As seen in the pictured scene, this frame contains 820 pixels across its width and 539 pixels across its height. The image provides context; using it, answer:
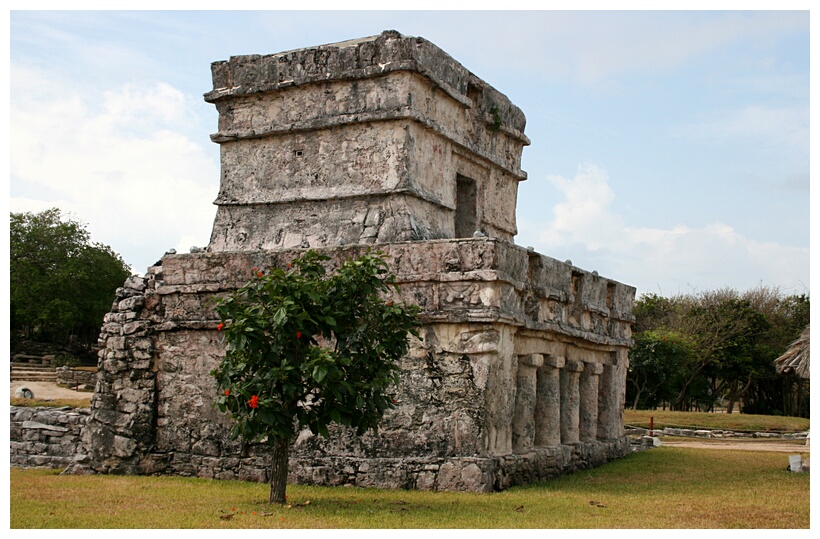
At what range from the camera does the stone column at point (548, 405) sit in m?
12.7

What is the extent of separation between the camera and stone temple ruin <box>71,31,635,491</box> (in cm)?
1062

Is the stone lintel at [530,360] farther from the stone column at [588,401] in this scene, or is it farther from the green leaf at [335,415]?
the green leaf at [335,415]

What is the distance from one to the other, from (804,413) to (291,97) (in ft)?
86.5

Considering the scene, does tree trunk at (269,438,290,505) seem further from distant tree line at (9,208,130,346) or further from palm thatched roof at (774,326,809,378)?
distant tree line at (9,208,130,346)

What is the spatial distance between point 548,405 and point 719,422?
14239 millimetres

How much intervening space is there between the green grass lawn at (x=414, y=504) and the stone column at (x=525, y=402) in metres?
0.59

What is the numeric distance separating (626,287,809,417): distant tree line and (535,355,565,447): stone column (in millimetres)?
18337

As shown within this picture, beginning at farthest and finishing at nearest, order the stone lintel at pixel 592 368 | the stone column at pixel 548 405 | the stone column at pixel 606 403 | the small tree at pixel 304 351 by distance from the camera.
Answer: the stone column at pixel 606 403 < the stone lintel at pixel 592 368 < the stone column at pixel 548 405 < the small tree at pixel 304 351

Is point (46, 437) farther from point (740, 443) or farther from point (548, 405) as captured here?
point (740, 443)

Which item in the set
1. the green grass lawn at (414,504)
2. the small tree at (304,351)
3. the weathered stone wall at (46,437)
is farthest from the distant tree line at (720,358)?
the small tree at (304,351)

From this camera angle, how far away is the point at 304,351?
29.2 ft

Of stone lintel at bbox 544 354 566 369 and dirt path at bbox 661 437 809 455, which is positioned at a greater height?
stone lintel at bbox 544 354 566 369

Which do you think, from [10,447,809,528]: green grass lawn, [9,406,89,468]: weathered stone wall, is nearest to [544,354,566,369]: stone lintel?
[10,447,809,528]: green grass lawn

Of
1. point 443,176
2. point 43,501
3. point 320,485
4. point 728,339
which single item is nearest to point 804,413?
point 728,339
